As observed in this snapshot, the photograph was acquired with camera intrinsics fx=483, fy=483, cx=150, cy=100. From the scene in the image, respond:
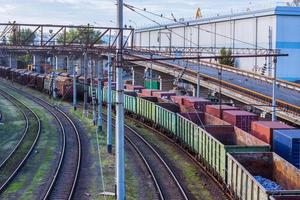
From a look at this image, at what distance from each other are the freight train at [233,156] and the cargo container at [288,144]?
62 centimetres

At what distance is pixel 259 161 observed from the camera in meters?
19.3

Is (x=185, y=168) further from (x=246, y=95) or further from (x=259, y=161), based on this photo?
(x=246, y=95)

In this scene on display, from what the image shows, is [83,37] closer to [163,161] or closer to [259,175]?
[163,161]

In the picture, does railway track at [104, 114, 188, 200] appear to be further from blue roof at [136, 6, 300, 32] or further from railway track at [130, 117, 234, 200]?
blue roof at [136, 6, 300, 32]

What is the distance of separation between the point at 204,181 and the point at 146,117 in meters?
17.3

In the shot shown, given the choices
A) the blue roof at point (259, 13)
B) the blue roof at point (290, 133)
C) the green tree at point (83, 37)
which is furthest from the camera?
the blue roof at point (259, 13)

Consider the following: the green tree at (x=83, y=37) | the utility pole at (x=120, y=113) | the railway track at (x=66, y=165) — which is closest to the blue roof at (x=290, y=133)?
A: the utility pole at (x=120, y=113)

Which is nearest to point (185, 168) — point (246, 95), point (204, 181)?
point (204, 181)

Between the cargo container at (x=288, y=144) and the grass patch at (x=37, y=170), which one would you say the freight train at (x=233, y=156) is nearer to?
the cargo container at (x=288, y=144)

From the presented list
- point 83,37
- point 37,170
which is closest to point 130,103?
point 37,170

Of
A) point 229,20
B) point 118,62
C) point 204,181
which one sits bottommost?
point 204,181

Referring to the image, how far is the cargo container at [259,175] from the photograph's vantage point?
15.0 metres

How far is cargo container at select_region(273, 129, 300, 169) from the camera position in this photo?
63.9 ft

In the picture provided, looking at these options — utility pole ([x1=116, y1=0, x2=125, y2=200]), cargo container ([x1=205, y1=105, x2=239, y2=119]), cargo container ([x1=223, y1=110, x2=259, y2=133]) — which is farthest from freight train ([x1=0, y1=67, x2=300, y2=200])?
utility pole ([x1=116, y1=0, x2=125, y2=200])
